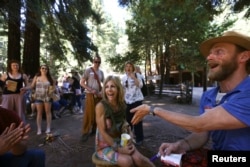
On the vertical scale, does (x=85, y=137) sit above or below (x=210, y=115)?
below

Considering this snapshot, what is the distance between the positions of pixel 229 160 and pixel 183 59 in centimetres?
1719

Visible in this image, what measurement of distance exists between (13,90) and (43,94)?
2.32 feet

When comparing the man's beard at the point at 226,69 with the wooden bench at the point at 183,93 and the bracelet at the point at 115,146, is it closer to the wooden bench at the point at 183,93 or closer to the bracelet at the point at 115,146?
the bracelet at the point at 115,146

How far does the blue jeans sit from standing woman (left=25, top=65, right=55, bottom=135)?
15.1 feet

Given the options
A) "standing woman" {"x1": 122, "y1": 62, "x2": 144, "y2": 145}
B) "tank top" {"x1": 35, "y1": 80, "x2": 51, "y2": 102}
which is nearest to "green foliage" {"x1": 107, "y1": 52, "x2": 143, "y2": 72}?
"tank top" {"x1": 35, "y1": 80, "x2": 51, "y2": 102}

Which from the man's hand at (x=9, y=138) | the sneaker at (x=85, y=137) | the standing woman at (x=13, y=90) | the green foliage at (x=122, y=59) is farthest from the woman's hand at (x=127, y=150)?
the green foliage at (x=122, y=59)

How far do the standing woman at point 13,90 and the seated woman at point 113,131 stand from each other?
13.5 ft

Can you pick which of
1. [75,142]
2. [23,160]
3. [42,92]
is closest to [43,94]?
[42,92]

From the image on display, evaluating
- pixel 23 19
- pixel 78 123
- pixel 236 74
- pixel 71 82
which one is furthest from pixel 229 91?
pixel 71 82

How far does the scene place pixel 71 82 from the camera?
12906mm

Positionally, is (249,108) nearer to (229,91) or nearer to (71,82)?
(229,91)

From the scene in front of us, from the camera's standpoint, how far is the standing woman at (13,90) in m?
7.35

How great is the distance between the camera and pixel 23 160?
113 inches

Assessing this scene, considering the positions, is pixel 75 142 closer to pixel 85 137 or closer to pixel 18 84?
pixel 85 137
